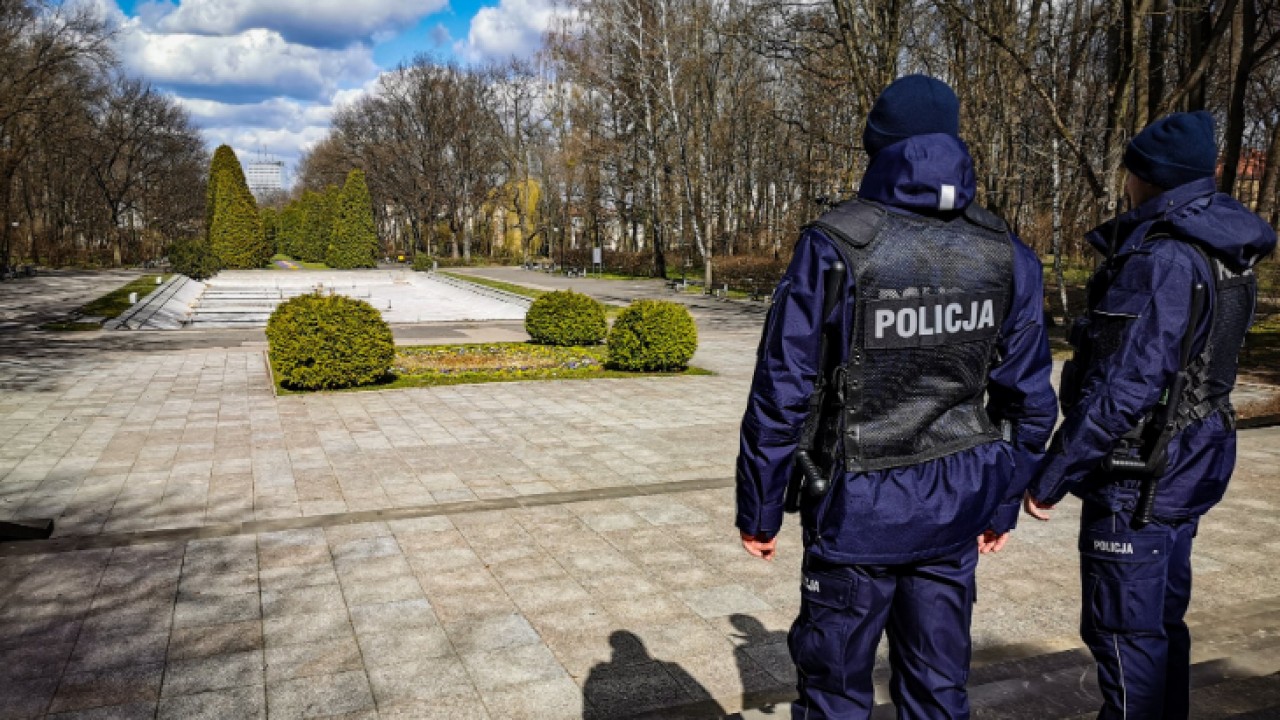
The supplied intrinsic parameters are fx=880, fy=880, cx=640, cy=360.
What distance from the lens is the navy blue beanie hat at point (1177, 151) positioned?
9.98 ft

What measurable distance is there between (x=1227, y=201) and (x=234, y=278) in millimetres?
41892

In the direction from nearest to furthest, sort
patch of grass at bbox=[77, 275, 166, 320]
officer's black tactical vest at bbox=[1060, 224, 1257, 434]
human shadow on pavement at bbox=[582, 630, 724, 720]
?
officer's black tactical vest at bbox=[1060, 224, 1257, 434] < human shadow on pavement at bbox=[582, 630, 724, 720] < patch of grass at bbox=[77, 275, 166, 320]

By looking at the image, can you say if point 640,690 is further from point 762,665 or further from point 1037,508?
point 1037,508

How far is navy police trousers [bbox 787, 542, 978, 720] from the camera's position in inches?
95.2

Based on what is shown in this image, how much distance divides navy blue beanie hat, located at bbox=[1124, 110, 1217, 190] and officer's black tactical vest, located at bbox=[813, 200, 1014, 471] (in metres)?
0.95

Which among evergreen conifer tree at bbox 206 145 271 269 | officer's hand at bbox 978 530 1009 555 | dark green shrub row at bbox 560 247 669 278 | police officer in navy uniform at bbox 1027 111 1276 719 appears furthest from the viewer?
dark green shrub row at bbox 560 247 669 278

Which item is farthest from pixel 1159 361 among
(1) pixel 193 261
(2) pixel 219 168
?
(2) pixel 219 168

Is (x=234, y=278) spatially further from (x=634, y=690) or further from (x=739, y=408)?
(x=634, y=690)

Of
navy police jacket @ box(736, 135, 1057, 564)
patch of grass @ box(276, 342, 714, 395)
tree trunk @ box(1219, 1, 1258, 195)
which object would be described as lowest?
patch of grass @ box(276, 342, 714, 395)

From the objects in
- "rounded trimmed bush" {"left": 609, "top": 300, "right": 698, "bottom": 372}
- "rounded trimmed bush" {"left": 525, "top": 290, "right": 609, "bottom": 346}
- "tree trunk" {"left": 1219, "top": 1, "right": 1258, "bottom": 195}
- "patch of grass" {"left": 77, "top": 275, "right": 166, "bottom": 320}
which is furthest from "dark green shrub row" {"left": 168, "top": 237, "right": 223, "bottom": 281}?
"tree trunk" {"left": 1219, "top": 1, "right": 1258, "bottom": 195}

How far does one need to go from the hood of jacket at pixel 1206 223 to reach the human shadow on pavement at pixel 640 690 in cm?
243

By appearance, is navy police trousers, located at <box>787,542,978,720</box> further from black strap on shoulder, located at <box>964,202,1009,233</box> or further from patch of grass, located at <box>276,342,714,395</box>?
patch of grass, located at <box>276,342,714,395</box>

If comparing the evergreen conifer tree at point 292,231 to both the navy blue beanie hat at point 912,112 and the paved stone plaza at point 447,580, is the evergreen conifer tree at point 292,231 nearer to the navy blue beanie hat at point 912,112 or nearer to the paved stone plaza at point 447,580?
the paved stone plaza at point 447,580

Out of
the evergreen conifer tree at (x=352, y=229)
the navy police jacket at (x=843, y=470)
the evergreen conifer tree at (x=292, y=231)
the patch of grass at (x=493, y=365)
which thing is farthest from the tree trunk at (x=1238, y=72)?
the evergreen conifer tree at (x=292, y=231)
